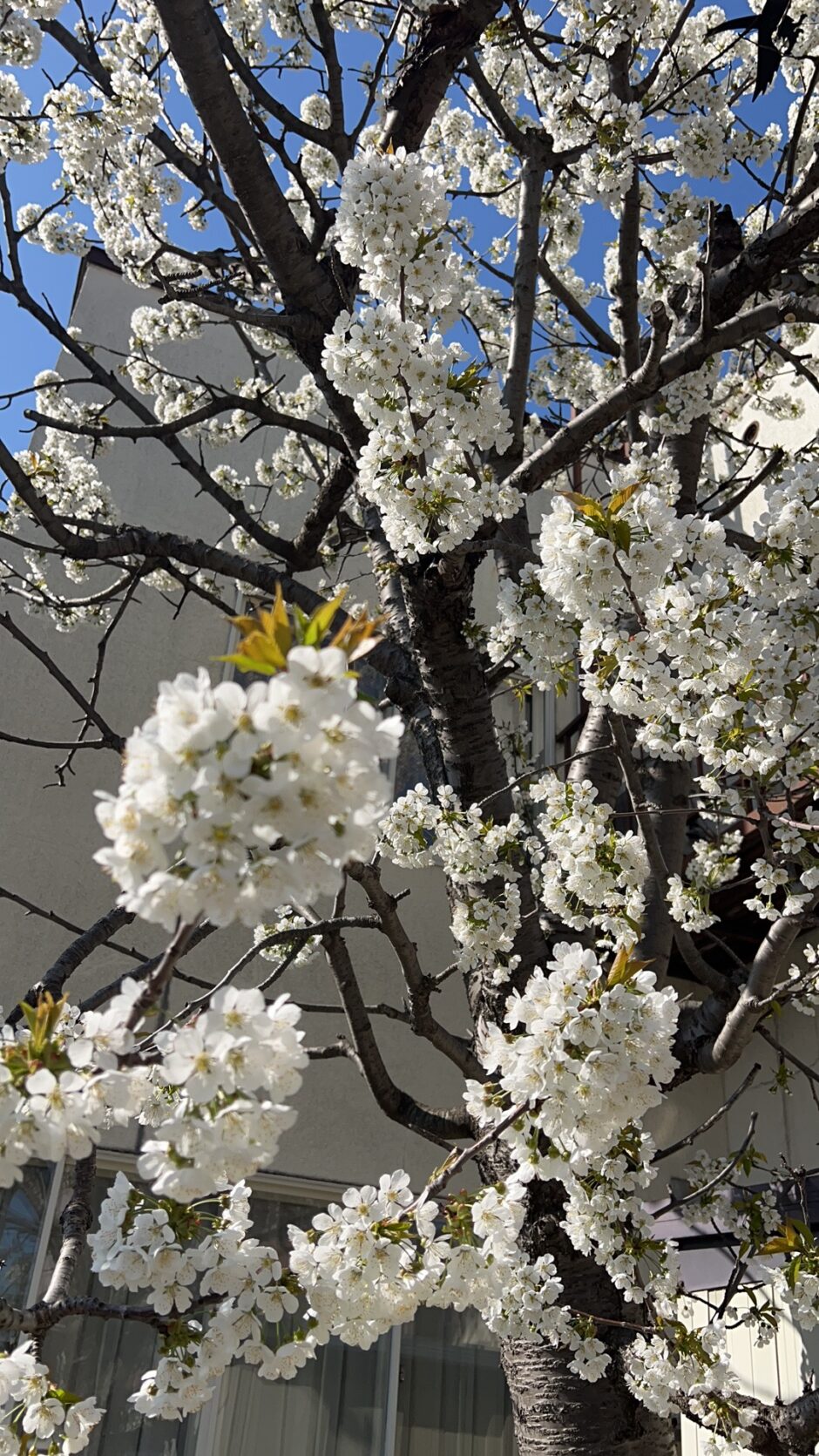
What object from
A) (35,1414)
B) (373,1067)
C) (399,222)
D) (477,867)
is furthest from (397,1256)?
(399,222)

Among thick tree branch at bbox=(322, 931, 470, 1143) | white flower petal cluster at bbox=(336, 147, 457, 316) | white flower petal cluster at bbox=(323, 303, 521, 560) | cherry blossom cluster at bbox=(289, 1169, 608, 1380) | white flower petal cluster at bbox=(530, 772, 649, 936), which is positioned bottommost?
cherry blossom cluster at bbox=(289, 1169, 608, 1380)

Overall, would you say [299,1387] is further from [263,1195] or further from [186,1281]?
[186,1281]

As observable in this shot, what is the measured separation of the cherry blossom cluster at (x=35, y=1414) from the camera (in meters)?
1.49

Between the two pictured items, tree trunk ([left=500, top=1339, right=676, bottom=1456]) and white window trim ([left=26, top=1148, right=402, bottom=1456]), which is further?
white window trim ([left=26, top=1148, right=402, bottom=1456])

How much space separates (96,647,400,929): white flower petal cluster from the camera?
2.79 feet

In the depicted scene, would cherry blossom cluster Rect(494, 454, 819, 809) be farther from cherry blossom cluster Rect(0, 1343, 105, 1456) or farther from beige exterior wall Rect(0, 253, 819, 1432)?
beige exterior wall Rect(0, 253, 819, 1432)

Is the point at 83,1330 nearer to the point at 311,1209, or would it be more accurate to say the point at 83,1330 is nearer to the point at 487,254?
the point at 311,1209

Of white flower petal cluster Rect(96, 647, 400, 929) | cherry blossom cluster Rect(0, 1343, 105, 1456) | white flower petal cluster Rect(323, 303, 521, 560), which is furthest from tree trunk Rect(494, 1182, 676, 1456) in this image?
white flower petal cluster Rect(96, 647, 400, 929)

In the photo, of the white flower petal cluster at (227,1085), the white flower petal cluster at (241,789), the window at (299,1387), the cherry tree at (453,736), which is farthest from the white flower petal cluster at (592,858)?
the window at (299,1387)

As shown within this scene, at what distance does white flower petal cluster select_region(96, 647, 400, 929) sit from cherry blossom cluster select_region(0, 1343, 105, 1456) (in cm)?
100

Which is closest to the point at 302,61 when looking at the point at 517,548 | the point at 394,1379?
the point at 517,548

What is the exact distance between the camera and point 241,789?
0.85m

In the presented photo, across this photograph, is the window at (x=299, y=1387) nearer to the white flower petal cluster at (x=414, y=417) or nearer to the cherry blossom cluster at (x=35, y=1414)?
the cherry blossom cluster at (x=35, y=1414)

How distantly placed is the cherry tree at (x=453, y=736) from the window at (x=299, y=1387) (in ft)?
0.81
